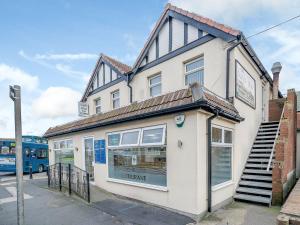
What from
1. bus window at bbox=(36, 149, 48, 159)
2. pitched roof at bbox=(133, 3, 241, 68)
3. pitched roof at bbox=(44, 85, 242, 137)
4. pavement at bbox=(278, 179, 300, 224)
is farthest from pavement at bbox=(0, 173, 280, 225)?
bus window at bbox=(36, 149, 48, 159)

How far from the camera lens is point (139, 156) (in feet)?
22.1

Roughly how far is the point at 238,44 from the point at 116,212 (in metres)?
6.87

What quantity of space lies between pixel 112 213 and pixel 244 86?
22.1 feet

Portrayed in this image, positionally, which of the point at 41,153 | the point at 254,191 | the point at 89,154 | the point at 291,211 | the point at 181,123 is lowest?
the point at 41,153

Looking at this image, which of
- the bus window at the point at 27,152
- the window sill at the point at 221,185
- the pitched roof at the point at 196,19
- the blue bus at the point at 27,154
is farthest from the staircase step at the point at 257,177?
the bus window at the point at 27,152

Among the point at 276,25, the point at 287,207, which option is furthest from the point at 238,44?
the point at 287,207

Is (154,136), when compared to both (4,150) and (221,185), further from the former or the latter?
(4,150)

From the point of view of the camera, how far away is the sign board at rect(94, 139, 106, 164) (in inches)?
325

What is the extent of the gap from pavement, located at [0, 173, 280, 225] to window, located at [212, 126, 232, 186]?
3.00 feet

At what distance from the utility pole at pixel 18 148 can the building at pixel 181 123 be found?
3.43 metres

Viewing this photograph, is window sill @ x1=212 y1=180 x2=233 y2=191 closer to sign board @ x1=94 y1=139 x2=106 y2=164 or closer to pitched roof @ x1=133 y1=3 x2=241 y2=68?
sign board @ x1=94 y1=139 x2=106 y2=164

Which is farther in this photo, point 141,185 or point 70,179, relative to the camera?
point 70,179

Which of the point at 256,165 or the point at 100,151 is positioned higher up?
the point at 100,151

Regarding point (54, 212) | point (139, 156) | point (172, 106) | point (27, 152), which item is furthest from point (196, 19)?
point (27, 152)
